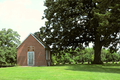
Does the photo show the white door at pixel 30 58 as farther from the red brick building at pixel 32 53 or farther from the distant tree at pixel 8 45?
the distant tree at pixel 8 45

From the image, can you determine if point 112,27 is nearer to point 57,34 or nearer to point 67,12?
point 67,12

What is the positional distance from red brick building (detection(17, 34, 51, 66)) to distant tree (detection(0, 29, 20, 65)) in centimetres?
1115

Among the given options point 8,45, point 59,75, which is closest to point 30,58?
point 59,75

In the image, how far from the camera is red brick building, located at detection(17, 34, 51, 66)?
34.3 meters

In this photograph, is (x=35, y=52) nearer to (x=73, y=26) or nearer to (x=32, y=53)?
(x=32, y=53)

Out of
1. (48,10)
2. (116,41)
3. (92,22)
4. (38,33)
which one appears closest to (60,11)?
(48,10)

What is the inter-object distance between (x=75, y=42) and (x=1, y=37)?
27.2 metres

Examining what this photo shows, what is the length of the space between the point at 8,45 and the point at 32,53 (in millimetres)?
23555

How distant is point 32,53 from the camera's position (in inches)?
1374

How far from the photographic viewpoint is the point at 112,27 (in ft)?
77.8

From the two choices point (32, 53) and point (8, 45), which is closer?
point (32, 53)

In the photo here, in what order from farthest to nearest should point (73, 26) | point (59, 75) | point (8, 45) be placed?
point (8, 45), point (73, 26), point (59, 75)

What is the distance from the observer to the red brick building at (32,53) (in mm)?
34312

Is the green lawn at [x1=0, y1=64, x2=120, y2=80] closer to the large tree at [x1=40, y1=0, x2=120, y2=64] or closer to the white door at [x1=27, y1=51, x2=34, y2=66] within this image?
the large tree at [x1=40, y1=0, x2=120, y2=64]
